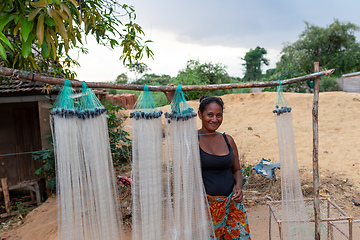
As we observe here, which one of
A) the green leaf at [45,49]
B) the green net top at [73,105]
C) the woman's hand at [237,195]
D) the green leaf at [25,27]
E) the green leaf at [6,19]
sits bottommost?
the woman's hand at [237,195]

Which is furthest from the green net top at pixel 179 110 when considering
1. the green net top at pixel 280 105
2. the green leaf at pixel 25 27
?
the green leaf at pixel 25 27

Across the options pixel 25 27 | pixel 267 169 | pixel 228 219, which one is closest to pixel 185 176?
pixel 228 219

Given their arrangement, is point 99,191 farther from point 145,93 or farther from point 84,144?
point 145,93

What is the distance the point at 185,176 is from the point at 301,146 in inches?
237

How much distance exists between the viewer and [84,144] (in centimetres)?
173

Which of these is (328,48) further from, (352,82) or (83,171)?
(83,171)

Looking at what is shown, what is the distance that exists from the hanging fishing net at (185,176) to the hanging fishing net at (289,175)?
0.86 m

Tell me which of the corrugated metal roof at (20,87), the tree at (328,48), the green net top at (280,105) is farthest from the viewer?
the tree at (328,48)

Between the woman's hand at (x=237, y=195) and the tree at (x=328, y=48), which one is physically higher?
the tree at (x=328, y=48)

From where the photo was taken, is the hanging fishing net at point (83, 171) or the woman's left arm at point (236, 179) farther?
the woman's left arm at point (236, 179)

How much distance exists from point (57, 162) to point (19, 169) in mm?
6379

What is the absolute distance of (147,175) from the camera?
1847 millimetres

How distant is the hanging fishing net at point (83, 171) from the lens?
65.4 inches

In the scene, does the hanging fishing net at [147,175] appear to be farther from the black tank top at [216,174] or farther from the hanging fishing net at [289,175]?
the hanging fishing net at [289,175]
